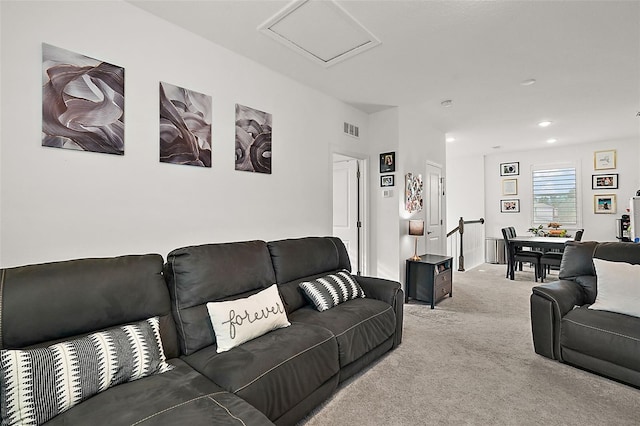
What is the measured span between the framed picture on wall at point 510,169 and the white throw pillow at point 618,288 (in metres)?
5.42

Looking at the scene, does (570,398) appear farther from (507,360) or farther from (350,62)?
(350,62)

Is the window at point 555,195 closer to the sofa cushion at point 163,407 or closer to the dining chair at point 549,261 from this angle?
the dining chair at point 549,261

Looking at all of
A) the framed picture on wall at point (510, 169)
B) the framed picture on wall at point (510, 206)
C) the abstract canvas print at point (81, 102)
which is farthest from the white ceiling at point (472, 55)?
the framed picture on wall at point (510, 206)

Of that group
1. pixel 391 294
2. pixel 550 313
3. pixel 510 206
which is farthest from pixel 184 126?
pixel 510 206

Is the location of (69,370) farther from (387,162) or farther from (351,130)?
(387,162)

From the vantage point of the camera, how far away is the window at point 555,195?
666 centimetres

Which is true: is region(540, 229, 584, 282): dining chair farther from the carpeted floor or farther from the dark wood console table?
the carpeted floor

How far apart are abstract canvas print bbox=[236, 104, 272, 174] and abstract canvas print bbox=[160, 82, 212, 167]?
0.30 meters

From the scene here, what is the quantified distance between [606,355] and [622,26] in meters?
2.47

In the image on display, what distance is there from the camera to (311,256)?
2.82m

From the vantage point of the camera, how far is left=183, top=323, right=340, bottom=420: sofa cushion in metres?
1.55

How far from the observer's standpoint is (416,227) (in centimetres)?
423

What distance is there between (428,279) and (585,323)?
1853 millimetres

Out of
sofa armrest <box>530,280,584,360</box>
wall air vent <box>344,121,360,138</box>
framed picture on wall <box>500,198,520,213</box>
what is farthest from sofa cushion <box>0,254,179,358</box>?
framed picture on wall <box>500,198,520,213</box>
